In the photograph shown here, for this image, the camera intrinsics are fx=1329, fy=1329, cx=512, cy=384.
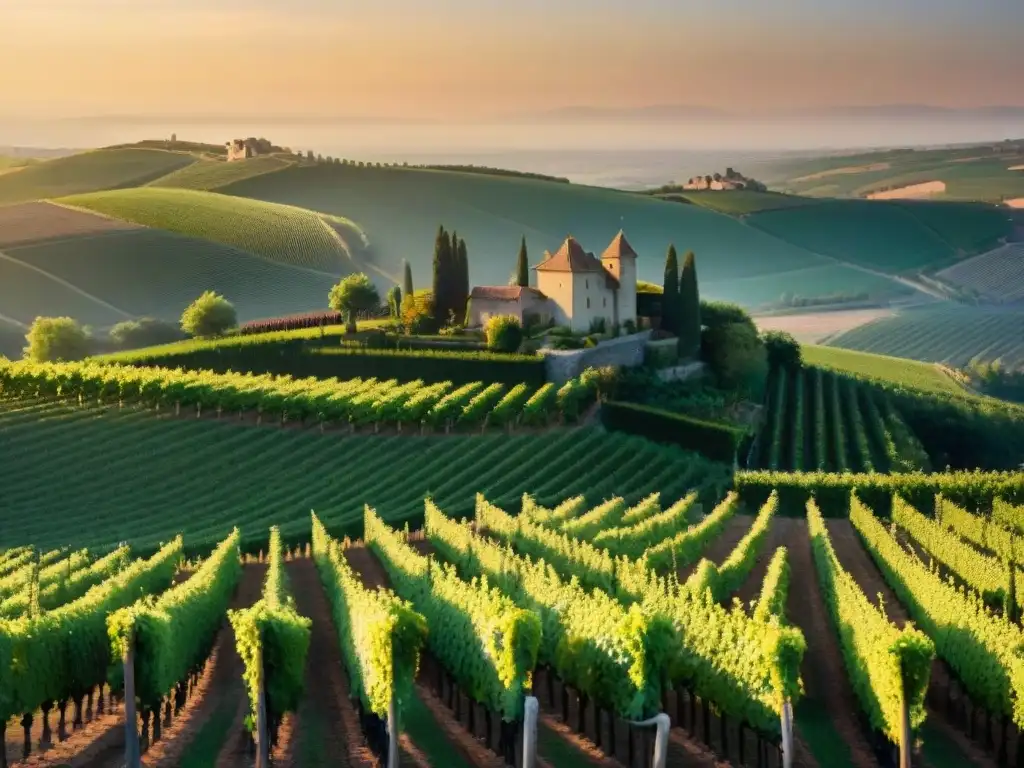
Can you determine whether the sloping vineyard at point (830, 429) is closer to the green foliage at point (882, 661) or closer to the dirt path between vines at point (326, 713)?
the green foliage at point (882, 661)

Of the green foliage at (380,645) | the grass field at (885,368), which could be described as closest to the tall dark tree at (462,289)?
the grass field at (885,368)

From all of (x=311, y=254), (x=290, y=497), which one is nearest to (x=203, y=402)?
(x=290, y=497)

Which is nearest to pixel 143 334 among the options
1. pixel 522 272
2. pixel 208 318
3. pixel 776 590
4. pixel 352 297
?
pixel 208 318

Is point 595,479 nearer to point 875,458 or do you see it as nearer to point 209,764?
point 875,458

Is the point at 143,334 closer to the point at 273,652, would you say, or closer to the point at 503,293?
the point at 503,293

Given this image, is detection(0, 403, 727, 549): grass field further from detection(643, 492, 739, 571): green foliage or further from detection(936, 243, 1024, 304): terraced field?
detection(936, 243, 1024, 304): terraced field

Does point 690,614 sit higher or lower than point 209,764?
higher
